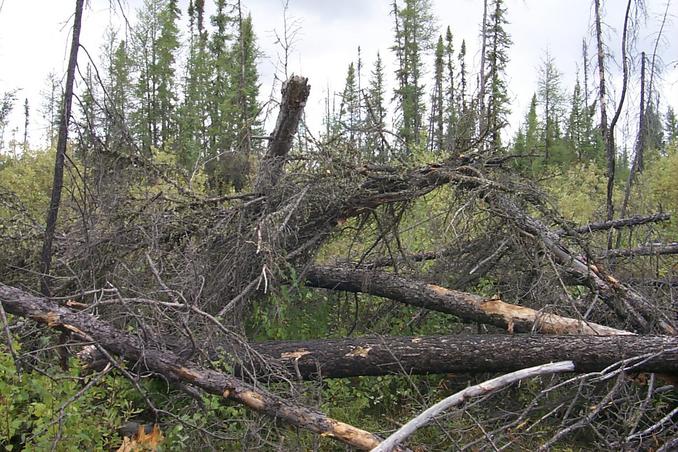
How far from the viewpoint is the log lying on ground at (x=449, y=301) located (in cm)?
430

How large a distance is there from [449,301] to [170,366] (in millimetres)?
2580

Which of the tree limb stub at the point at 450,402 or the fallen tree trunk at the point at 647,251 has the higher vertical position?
the fallen tree trunk at the point at 647,251

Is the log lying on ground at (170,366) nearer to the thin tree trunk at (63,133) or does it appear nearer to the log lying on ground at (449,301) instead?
the thin tree trunk at (63,133)

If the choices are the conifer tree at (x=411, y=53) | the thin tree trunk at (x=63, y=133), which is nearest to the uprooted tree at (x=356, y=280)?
the thin tree trunk at (x=63, y=133)

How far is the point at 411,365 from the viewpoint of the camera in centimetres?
404

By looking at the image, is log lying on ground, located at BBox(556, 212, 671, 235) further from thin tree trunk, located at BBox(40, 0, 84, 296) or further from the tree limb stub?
thin tree trunk, located at BBox(40, 0, 84, 296)

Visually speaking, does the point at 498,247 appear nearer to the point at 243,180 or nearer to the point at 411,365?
the point at 411,365

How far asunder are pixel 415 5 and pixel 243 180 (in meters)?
28.2

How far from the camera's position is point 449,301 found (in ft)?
16.1

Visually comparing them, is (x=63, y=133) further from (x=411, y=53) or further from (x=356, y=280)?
(x=411, y=53)

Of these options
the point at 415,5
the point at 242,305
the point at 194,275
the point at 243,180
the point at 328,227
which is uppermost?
the point at 415,5

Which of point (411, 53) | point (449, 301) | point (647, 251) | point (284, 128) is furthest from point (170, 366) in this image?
point (411, 53)

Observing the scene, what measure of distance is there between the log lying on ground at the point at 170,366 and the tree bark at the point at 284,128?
6.07 feet

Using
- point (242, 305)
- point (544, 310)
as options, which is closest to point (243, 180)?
point (242, 305)
